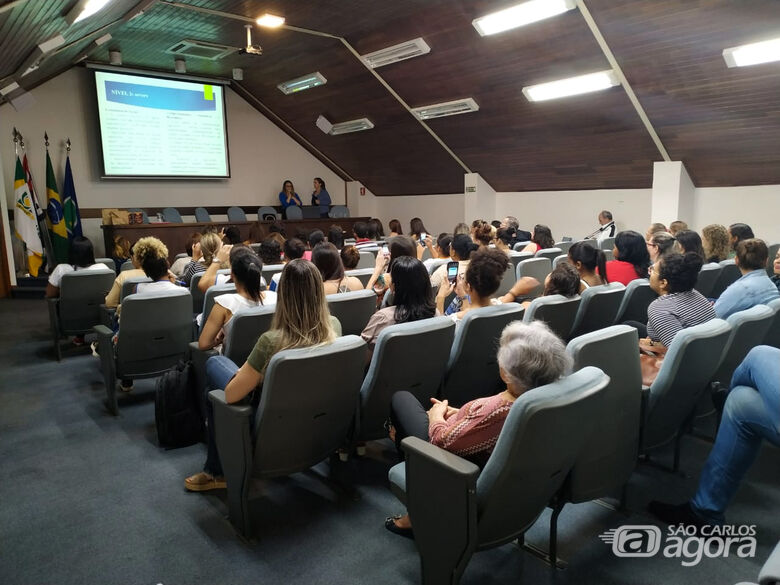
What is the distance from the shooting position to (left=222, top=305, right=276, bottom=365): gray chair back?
8.66ft

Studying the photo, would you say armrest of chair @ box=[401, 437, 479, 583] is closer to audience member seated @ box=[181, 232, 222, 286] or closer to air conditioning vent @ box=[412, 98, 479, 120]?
audience member seated @ box=[181, 232, 222, 286]

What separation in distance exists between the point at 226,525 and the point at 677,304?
2.38 metres

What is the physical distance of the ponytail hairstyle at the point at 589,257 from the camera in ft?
11.4

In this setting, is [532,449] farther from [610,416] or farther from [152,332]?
[152,332]

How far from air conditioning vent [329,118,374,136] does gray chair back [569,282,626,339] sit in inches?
304

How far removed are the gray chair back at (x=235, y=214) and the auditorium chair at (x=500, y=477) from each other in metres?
10.4

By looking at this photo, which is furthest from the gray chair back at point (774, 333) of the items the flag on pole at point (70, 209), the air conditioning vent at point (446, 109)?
the flag on pole at point (70, 209)

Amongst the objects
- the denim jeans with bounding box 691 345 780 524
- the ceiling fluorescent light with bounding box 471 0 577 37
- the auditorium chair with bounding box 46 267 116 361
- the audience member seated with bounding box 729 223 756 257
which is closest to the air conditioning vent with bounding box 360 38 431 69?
the ceiling fluorescent light with bounding box 471 0 577 37

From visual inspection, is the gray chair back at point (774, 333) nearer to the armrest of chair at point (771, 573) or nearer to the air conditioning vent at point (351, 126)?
the armrest of chair at point (771, 573)

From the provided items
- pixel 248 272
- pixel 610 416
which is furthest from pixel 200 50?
pixel 610 416

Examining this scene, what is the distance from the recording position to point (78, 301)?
14.9 feet

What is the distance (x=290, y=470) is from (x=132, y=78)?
32.4ft

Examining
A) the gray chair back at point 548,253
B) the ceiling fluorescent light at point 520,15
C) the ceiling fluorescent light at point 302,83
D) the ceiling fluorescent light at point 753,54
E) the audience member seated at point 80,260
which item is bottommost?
the gray chair back at point 548,253

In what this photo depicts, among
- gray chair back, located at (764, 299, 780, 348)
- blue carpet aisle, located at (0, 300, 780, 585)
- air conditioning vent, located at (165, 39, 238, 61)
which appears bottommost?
blue carpet aisle, located at (0, 300, 780, 585)
